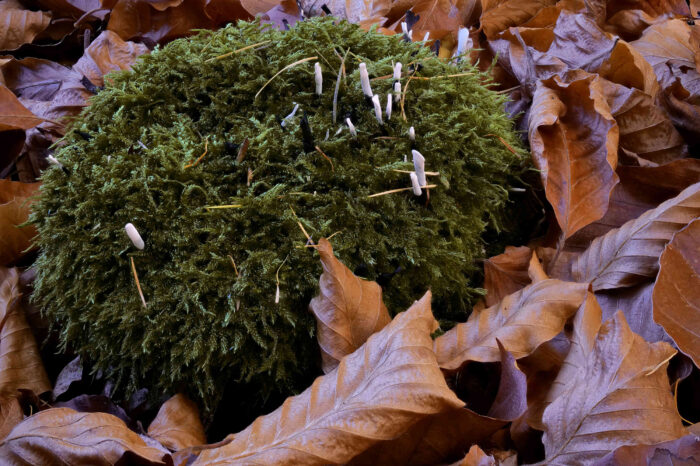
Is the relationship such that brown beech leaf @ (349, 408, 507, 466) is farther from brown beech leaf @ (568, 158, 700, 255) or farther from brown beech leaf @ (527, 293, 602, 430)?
brown beech leaf @ (568, 158, 700, 255)

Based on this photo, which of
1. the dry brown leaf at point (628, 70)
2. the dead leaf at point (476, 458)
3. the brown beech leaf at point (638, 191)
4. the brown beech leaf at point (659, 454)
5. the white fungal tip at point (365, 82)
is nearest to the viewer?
the brown beech leaf at point (659, 454)

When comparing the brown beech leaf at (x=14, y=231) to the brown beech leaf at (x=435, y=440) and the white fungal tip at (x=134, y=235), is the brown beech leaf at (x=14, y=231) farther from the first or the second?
the brown beech leaf at (x=435, y=440)

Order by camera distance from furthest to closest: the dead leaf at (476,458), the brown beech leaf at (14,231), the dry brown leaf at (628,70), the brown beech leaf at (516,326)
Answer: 1. the dry brown leaf at (628,70)
2. the brown beech leaf at (14,231)
3. the brown beech leaf at (516,326)
4. the dead leaf at (476,458)

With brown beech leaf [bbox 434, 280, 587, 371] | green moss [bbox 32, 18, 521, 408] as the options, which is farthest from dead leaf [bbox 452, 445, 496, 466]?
green moss [bbox 32, 18, 521, 408]

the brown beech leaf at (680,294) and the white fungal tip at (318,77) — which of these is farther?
the white fungal tip at (318,77)

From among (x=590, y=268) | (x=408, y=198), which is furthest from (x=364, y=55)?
(x=590, y=268)

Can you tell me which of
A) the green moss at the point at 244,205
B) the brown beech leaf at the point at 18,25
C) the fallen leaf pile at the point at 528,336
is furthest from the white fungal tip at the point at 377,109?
the brown beech leaf at the point at 18,25

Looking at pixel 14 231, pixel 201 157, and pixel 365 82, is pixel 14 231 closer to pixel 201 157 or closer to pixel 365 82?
pixel 201 157
